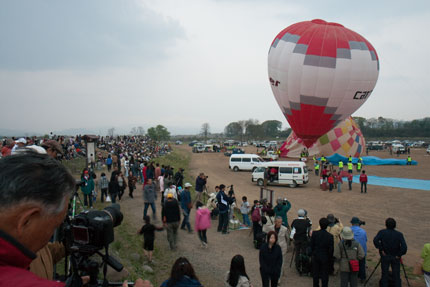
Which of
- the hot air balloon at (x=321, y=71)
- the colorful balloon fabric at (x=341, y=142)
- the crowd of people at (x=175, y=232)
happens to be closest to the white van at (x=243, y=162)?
the hot air balloon at (x=321, y=71)

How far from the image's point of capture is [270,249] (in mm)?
5785

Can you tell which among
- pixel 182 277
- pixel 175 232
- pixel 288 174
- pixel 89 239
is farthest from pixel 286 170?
pixel 89 239

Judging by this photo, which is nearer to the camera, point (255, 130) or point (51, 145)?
point (51, 145)

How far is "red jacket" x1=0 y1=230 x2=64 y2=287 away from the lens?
0.99 metres

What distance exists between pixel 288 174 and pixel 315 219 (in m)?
9.01

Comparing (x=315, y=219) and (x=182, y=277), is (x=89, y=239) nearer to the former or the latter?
(x=182, y=277)

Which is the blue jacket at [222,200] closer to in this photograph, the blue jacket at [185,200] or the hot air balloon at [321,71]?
the blue jacket at [185,200]

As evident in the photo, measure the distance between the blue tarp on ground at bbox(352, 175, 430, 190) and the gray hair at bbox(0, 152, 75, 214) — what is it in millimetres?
24224

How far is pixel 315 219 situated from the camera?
43.6ft

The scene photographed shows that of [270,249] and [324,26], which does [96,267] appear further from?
[324,26]

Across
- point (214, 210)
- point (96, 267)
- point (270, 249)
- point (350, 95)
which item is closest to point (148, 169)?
point (214, 210)

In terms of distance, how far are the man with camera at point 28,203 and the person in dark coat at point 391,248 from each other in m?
6.79

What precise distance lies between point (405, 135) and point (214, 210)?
3904 inches

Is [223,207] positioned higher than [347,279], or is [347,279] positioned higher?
[223,207]
